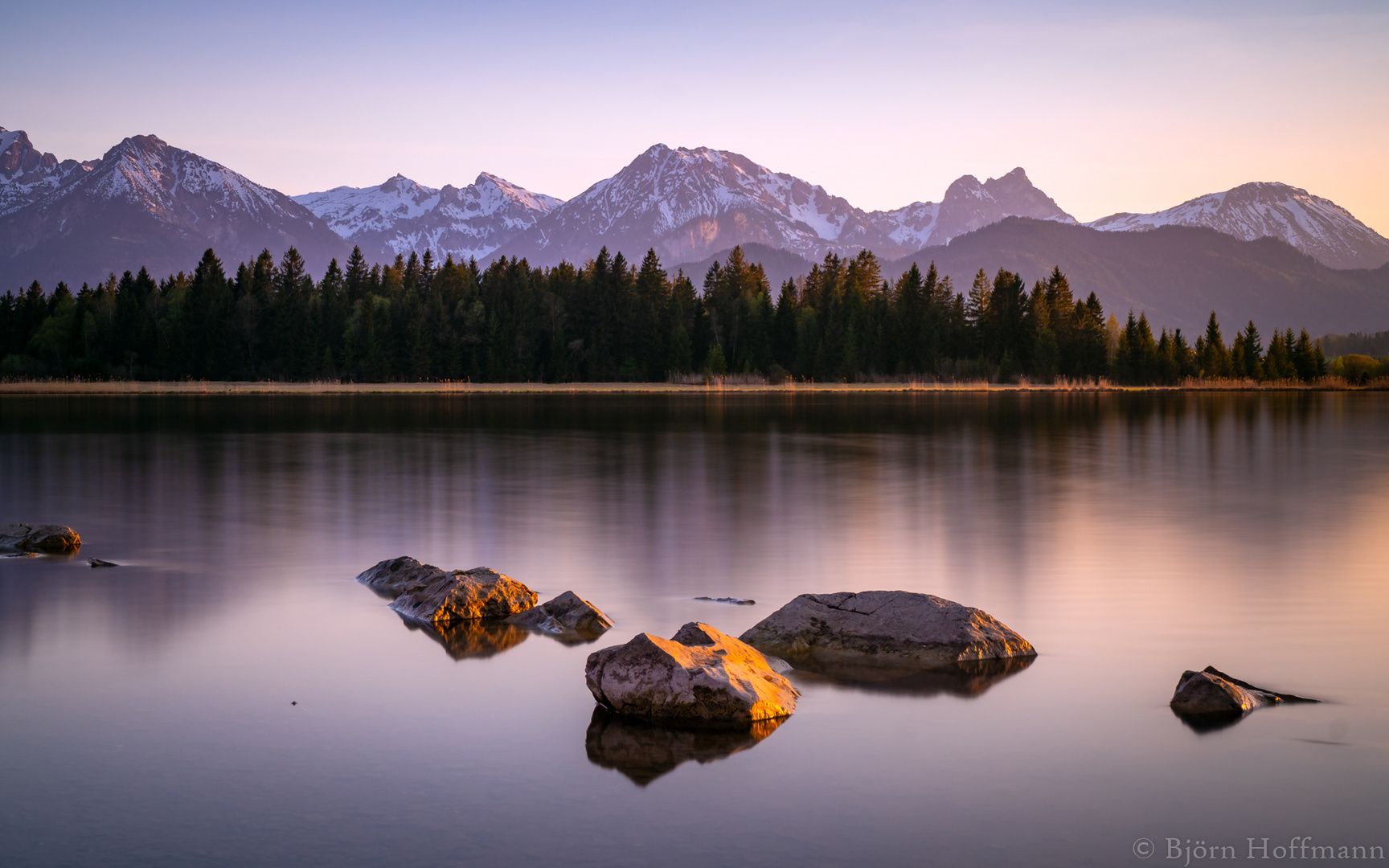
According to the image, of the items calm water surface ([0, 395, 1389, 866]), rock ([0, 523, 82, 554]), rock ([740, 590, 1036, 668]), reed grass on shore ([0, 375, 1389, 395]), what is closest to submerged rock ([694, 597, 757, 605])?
calm water surface ([0, 395, 1389, 866])

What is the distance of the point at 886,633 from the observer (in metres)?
12.1

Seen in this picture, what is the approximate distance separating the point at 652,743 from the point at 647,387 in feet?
423

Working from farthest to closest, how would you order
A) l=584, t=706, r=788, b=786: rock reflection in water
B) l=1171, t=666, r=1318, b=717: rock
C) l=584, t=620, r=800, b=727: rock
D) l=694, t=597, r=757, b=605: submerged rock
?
l=694, t=597, r=757, b=605: submerged rock
l=1171, t=666, r=1318, b=717: rock
l=584, t=620, r=800, b=727: rock
l=584, t=706, r=788, b=786: rock reflection in water

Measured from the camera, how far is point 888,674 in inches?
448

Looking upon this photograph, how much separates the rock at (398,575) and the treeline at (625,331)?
12439cm

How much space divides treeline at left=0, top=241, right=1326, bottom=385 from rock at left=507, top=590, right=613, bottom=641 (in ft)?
420

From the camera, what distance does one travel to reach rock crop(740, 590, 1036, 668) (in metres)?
11.9

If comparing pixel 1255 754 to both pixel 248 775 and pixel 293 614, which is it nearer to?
pixel 248 775

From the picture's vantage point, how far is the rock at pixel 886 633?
11.9m

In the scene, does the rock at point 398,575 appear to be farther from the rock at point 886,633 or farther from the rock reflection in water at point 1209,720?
the rock reflection in water at point 1209,720

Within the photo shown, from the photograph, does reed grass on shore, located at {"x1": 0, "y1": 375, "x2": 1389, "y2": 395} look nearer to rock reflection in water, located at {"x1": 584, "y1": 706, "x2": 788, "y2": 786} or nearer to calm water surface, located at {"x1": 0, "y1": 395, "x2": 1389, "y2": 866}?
calm water surface, located at {"x1": 0, "y1": 395, "x2": 1389, "y2": 866}

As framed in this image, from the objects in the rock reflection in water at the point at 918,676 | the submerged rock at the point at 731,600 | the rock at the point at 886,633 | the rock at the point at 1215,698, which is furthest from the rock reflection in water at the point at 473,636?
the rock at the point at 1215,698

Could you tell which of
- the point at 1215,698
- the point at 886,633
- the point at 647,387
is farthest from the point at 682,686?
the point at 647,387

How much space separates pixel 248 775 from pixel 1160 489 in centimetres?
2757
